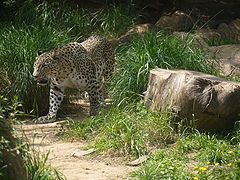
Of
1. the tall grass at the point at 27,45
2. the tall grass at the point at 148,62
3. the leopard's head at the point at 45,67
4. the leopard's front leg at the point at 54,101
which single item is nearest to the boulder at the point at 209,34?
the tall grass at the point at 27,45

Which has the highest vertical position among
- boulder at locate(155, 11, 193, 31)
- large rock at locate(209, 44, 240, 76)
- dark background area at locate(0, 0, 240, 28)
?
dark background area at locate(0, 0, 240, 28)

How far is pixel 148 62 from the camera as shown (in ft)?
30.1

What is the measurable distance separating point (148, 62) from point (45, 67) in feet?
5.59

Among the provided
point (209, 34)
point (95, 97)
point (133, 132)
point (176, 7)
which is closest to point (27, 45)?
point (95, 97)

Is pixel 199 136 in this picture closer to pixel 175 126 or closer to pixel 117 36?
pixel 175 126

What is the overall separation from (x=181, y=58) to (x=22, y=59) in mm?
2624

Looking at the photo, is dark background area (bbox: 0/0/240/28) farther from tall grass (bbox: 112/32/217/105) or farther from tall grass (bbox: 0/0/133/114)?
tall grass (bbox: 112/32/217/105)

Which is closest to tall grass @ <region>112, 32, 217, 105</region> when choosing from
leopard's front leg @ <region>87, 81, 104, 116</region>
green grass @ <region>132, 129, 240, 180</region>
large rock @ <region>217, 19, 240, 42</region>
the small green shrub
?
leopard's front leg @ <region>87, 81, 104, 116</region>

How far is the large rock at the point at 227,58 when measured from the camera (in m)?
10.8

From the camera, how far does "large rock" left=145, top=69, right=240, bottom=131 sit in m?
7.58

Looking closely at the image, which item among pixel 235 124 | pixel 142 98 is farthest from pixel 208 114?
pixel 142 98

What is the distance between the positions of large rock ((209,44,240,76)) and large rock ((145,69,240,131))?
2681 mm

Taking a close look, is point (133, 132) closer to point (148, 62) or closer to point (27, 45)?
point (148, 62)

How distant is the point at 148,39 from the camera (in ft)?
32.1
